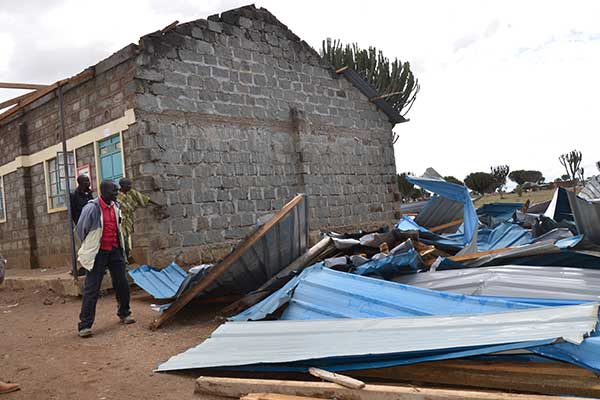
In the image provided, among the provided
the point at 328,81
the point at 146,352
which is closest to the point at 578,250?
the point at 146,352

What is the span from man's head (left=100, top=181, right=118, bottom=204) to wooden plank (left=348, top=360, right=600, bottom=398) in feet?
11.8

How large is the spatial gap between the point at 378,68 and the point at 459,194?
573 inches

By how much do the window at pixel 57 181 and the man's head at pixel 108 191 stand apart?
16.9 ft

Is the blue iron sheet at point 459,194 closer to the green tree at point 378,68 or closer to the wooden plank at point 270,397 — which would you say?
the wooden plank at point 270,397

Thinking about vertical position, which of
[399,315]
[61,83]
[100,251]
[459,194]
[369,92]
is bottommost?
[399,315]

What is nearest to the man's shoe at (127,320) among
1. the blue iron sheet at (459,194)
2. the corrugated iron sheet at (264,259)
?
the corrugated iron sheet at (264,259)

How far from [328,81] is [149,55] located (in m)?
4.53

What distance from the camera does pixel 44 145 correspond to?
1112 centimetres

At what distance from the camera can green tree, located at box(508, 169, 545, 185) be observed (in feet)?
152

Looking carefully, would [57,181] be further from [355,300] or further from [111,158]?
[355,300]

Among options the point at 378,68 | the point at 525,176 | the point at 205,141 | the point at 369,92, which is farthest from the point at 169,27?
the point at 525,176

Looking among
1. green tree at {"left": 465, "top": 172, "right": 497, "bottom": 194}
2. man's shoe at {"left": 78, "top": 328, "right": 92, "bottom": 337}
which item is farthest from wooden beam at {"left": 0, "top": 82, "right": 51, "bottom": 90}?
green tree at {"left": 465, "top": 172, "right": 497, "bottom": 194}

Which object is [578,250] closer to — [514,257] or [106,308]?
[514,257]

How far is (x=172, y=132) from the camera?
8.92 metres
